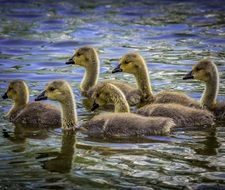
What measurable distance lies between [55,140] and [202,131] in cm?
198

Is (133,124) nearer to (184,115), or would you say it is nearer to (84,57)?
(184,115)

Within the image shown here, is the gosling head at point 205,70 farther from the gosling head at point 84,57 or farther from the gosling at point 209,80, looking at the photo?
the gosling head at point 84,57

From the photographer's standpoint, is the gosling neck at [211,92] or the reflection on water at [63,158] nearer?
the reflection on water at [63,158]

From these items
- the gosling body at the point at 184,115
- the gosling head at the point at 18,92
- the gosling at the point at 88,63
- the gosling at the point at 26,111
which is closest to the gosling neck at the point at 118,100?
the gosling body at the point at 184,115

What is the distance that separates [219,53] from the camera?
55.3 feet

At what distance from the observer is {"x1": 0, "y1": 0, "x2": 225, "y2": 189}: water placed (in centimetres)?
893

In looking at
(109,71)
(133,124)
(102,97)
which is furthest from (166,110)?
(109,71)

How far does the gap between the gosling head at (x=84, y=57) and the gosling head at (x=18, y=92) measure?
2.22 meters

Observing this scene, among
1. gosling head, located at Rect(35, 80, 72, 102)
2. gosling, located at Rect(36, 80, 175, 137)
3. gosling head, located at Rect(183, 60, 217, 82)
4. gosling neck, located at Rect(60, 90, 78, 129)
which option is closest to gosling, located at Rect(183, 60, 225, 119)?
gosling head, located at Rect(183, 60, 217, 82)

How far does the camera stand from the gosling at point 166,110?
11.1m

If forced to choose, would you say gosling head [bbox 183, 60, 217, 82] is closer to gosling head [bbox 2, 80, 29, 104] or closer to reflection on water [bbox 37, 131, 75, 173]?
reflection on water [bbox 37, 131, 75, 173]

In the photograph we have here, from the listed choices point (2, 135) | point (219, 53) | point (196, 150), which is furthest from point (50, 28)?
point (196, 150)

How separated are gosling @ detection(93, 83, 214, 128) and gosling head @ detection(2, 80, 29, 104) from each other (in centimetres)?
112

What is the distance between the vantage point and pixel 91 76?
47.3ft
